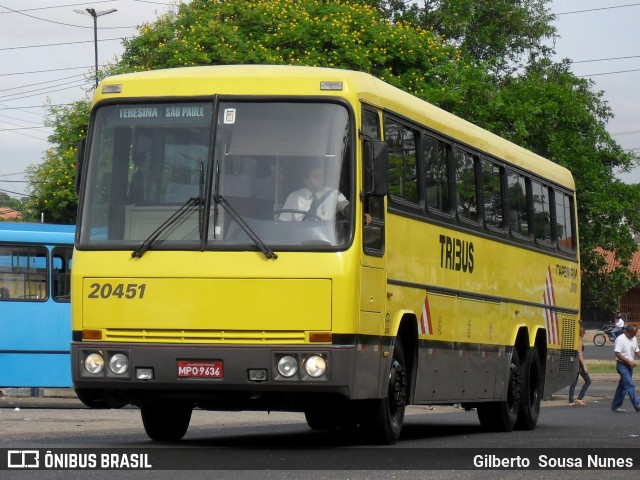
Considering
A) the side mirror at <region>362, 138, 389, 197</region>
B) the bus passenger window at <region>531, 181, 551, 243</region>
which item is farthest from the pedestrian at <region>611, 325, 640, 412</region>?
the side mirror at <region>362, 138, 389, 197</region>

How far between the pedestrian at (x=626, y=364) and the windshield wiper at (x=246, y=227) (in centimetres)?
1532

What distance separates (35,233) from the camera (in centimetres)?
2589

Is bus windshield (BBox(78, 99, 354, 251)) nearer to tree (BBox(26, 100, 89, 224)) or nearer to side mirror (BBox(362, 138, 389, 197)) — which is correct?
side mirror (BBox(362, 138, 389, 197))

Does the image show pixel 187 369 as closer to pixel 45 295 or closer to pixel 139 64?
pixel 45 295

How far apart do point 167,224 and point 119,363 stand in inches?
49.9

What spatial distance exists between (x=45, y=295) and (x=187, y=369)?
44.9ft

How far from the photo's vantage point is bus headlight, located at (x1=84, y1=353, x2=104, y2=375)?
13.3m

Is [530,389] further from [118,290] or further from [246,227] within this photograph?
[118,290]

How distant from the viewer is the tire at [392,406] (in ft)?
47.0

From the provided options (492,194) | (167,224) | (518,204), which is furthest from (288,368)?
(518,204)

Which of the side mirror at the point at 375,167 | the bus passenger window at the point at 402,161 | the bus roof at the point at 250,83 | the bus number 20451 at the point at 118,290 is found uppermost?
the bus roof at the point at 250,83

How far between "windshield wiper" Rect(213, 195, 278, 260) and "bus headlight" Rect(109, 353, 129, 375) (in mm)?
1513

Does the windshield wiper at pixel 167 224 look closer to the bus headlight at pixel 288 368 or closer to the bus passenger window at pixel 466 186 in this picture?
the bus headlight at pixel 288 368

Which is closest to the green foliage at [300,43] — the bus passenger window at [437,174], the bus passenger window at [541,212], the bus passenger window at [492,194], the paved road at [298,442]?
the paved road at [298,442]
